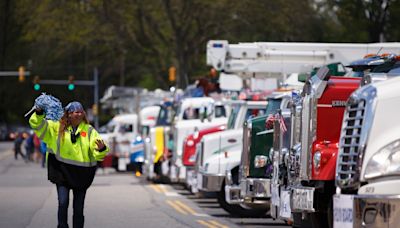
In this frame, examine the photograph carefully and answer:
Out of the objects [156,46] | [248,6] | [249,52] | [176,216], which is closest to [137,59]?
[156,46]

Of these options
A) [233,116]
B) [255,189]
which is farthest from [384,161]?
[233,116]

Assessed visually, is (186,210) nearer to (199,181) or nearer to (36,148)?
(199,181)

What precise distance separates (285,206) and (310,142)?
173cm

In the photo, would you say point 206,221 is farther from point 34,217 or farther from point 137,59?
point 137,59

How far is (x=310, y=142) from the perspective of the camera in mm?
12477

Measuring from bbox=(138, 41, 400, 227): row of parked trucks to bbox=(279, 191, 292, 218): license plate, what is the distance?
1 cm

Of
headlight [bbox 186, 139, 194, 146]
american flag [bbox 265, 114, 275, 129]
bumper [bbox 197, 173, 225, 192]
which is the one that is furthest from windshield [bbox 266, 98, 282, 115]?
headlight [bbox 186, 139, 194, 146]

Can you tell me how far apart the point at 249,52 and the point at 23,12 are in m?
40.1

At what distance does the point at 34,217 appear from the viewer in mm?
19922

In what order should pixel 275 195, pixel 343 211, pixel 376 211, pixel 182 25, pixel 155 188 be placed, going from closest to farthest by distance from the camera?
pixel 376 211 < pixel 343 211 < pixel 275 195 < pixel 155 188 < pixel 182 25

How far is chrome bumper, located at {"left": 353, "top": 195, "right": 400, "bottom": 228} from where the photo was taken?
375 inches

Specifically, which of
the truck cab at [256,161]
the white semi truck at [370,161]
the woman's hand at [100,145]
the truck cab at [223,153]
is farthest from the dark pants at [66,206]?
the truck cab at [223,153]

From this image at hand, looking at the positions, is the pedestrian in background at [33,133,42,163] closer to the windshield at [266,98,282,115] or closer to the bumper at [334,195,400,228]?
the windshield at [266,98,282,115]

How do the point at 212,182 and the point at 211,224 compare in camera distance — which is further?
the point at 212,182
